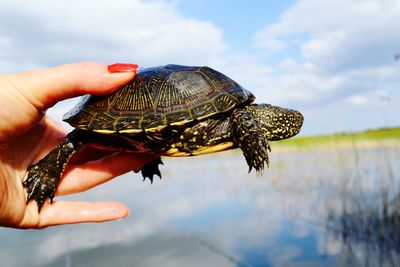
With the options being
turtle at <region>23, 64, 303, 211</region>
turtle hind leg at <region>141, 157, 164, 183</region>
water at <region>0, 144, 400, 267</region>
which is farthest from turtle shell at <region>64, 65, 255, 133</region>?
water at <region>0, 144, 400, 267</region>

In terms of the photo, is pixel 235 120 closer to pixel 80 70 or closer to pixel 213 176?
pixel 80 70

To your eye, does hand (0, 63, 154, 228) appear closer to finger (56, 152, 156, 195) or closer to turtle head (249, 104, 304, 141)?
finger (56, 152, 156, 195)

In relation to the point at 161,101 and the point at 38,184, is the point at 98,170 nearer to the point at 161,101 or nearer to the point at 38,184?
the point at 38,184

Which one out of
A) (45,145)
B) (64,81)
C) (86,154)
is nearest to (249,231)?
(86,154)

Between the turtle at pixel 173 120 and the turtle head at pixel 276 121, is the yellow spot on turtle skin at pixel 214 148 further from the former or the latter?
the turtle head at pixel 276 121

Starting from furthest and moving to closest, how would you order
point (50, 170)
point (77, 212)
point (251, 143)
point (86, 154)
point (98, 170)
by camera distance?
1. point (86, 154)
2. point (98, 170)
3. point (77, 212)
4. point (50, 170)
5. point (251, 143)

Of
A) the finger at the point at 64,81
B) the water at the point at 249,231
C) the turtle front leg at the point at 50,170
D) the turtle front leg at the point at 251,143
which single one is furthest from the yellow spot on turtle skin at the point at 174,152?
the water at the point at 249,231

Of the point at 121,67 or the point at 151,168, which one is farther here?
the point at 151,168
